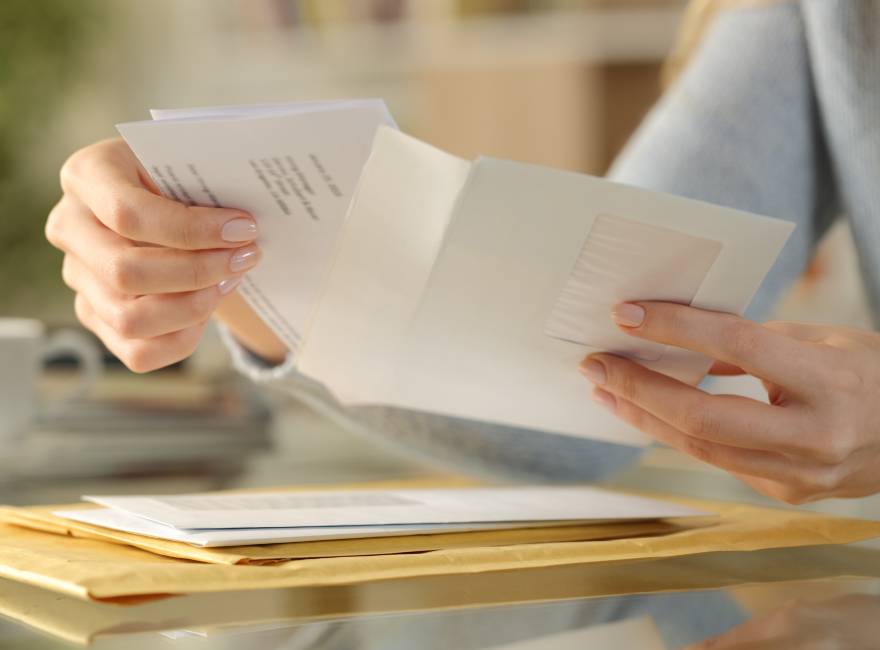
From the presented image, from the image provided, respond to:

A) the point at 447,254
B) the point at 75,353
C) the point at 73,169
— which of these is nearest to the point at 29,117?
the point at 75,353

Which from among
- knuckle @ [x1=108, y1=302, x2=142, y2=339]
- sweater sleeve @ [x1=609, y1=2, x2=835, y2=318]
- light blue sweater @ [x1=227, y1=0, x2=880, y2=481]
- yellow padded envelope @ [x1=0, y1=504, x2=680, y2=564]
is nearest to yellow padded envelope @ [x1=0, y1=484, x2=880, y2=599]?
yellow padded envelope @ [x1=0, y1=504, x2=680, y2=564]

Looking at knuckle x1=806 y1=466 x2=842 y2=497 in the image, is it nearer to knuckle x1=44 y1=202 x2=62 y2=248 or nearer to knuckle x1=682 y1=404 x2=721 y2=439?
knuckle x1=682 y1=404 x2=721 y2=439

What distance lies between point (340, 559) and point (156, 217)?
0.62ft

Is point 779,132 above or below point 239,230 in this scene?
above

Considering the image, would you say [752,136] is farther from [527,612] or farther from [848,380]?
[527,612]

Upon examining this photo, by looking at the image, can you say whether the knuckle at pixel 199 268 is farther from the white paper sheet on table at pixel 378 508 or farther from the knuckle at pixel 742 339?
the knuckle at pixel 742 339

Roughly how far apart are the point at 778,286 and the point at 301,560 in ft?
2.16

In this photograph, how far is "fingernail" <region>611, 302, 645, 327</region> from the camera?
1.50ft

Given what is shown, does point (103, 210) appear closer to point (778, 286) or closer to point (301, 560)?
point (301, 560)

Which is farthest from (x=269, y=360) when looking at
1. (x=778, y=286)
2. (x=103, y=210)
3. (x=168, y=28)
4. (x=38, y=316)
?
(x=168, y=28)

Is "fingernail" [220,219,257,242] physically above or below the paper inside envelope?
above

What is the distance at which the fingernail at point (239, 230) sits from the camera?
478 millimetres

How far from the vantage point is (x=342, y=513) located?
44cm

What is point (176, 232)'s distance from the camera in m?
0.47
